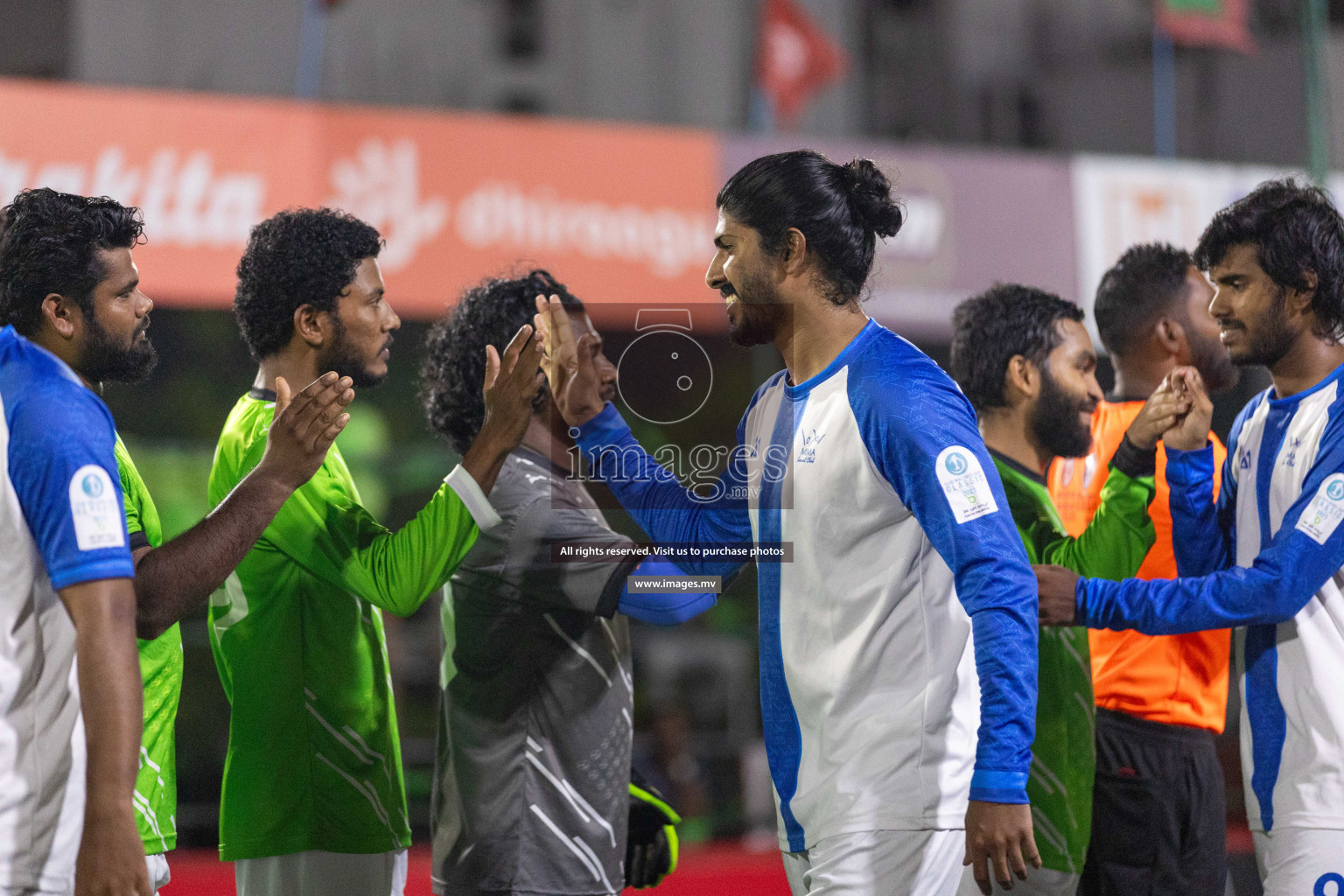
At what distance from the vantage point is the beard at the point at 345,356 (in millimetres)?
2623

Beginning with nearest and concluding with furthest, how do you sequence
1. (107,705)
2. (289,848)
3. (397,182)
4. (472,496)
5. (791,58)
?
(107,705) < (472,496) < (289,848) < (397,182) < (791,58)

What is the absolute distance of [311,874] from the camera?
2.51 meters

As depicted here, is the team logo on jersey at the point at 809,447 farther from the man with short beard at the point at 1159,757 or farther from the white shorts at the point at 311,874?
the white shorts at the point at 311,874

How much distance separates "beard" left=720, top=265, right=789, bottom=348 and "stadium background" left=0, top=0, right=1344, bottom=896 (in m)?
0.25

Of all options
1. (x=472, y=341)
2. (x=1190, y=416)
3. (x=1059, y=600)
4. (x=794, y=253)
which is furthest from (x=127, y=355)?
→ (x=1190, y=416)

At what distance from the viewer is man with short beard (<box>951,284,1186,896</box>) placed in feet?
8.73

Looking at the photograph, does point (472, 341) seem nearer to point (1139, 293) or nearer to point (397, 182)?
point (1139, 293)

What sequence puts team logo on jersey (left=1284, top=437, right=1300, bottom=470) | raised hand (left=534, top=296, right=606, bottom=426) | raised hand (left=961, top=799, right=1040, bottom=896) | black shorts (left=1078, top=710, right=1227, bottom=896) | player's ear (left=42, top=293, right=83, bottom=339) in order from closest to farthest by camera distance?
raised hand (left=961, top=799, right=1040, bottom=896) < player's ear (left=42, top=293, right=83, bottom=339) < team logo on jersey (left=1284, top=437, right=1300, bottom=470) < raised hand (left=534, top=296, right=606, bottom=426) < black shorts (left=1078, top=710, right=1227, bottom=896)

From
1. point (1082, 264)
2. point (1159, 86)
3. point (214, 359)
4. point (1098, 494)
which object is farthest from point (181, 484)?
point (1159, 86)

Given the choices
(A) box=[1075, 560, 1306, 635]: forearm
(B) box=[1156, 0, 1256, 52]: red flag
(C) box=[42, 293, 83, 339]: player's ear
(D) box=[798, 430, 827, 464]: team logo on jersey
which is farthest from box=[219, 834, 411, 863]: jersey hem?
(B) box=[1156, 0, 1256, 52]: red flag

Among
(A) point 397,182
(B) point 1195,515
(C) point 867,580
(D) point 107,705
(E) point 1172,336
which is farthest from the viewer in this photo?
(A) point 397,182

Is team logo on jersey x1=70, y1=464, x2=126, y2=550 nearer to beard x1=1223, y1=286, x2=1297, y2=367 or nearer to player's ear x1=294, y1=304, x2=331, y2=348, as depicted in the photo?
player's ear x1=294, y1=304, x2=331, y2=348

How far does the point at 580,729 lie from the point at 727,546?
18.1 inches

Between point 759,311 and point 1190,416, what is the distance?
91cm
